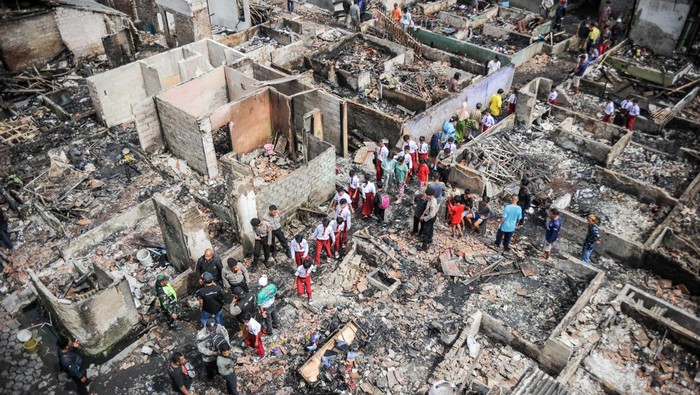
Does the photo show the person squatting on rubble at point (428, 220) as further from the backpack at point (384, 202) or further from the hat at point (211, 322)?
the hat at point (211, 322)

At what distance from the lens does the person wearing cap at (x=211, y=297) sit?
10.6 metres

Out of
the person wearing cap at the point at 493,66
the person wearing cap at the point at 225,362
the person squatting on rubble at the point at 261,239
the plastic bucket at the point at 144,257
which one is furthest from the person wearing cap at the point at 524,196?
the plastic bucket at the point at 144,257

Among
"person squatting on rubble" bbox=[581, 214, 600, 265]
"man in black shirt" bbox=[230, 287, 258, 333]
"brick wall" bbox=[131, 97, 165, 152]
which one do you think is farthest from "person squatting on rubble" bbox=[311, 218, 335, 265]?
"brick wall" bbox=[131, 97, 165, 152]

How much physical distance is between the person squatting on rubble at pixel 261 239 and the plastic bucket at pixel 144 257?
256 centimetres

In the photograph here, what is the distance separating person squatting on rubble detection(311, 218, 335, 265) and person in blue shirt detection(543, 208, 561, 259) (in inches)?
206

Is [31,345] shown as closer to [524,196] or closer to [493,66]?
[524,196]

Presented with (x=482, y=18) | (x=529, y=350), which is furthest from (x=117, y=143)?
(x=482, y=18)

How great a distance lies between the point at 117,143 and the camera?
1725 cm

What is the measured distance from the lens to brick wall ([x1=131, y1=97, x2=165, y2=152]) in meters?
15.5

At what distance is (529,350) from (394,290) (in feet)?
10.4

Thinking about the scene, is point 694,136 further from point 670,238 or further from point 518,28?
point 518,28

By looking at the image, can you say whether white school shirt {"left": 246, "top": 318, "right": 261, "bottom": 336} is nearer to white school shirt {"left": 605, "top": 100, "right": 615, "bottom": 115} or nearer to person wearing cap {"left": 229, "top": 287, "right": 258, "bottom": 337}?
person wearing cap {"left": 229, "top": 287, "right": 258, "bottom": 337}

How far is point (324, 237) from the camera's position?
1260 centimetres

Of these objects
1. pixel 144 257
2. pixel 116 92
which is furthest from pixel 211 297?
pixel 116 92
